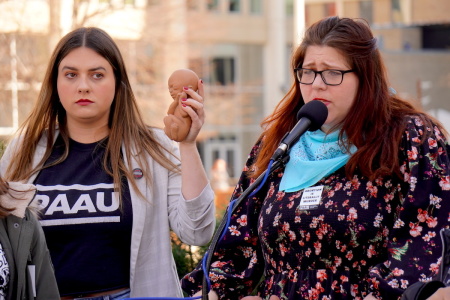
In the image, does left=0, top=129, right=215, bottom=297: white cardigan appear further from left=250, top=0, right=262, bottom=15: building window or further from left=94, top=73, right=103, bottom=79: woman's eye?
left=250, top=0, right=262, bottom=15: building window

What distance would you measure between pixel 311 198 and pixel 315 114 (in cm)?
34

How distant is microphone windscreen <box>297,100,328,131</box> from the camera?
124 inches

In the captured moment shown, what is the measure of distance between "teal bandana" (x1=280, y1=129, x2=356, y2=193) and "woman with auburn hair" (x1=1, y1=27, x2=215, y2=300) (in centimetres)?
43

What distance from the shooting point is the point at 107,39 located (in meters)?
4.02

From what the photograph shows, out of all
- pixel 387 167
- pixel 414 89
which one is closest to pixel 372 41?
pixel 387 167

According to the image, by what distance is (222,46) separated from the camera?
39031 millimetres

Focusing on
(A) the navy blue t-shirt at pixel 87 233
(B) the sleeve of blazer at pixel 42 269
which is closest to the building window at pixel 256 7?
(A) the navy blue t-shirt at pixel 87 233

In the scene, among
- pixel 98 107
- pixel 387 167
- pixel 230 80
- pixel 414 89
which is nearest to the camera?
pixel 387 167

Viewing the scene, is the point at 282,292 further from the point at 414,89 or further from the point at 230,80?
the point at 230,80

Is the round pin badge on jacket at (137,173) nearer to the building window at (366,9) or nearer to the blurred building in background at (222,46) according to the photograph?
the blurred building in background at (222,46)

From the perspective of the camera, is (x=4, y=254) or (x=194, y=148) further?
(x=194, y=148)

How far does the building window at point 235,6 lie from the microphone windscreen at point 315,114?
36636 millimetres

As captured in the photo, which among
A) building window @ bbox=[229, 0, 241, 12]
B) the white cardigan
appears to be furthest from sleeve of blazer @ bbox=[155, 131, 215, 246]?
building window @ bbox=[229, 0, 241, 12]

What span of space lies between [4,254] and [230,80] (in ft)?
120
